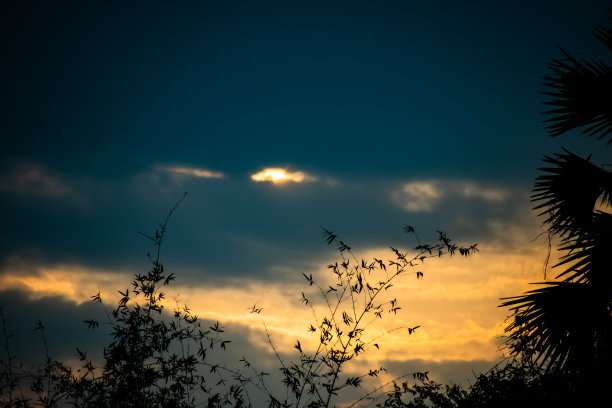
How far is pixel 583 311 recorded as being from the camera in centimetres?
486

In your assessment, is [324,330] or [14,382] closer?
[14,382]

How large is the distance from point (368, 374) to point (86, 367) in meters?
4.46

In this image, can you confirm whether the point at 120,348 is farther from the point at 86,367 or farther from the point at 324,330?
the point at 324,330

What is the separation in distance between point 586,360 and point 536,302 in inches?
30.8

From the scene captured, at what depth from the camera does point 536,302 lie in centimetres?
517

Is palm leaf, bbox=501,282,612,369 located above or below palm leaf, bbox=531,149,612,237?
below

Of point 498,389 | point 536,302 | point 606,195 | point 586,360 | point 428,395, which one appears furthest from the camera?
point 428,395

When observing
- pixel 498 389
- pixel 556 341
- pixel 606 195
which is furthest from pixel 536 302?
pixel 498 389

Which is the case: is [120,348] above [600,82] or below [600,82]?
below

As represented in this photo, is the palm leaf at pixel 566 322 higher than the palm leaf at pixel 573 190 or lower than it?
lower

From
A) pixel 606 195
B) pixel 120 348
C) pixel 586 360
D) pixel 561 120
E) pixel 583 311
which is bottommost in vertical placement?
pixel 586 360

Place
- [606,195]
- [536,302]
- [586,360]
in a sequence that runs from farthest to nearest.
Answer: [606,195] < [536,302] < [586,360]

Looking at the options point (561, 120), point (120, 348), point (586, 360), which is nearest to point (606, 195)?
point (561, 120)

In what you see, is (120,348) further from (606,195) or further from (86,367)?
(606,195)
